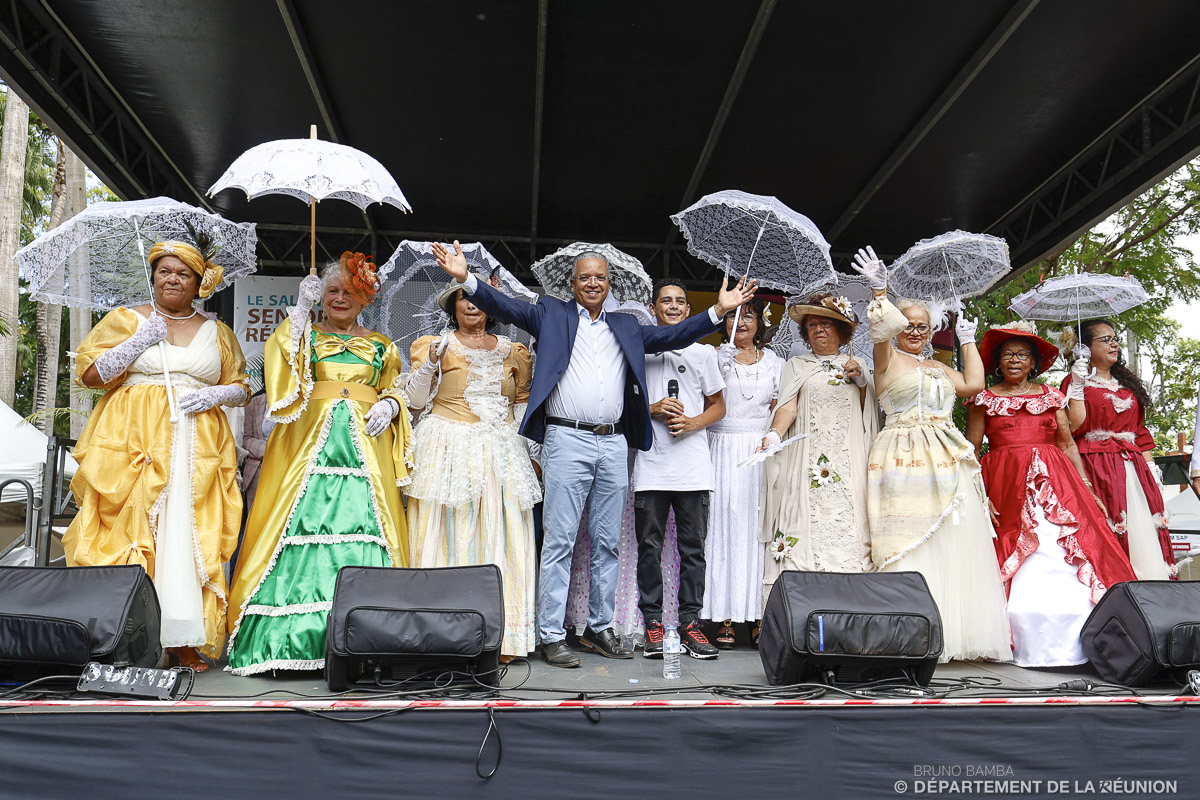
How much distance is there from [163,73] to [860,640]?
5273 mm

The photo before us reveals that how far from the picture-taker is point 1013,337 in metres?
5.07

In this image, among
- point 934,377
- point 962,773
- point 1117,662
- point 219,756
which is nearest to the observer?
point 219,756

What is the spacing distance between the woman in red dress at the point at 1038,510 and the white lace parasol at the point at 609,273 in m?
1.92

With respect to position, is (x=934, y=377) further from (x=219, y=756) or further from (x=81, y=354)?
(x=81, y=354)

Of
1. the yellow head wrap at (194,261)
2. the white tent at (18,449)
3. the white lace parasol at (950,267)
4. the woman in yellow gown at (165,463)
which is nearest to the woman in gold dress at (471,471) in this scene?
the woman in yellow gown at (165,463)

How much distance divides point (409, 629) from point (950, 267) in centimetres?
344

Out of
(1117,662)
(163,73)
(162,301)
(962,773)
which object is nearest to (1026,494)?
(1117,662)

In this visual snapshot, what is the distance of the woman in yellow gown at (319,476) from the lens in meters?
3.85

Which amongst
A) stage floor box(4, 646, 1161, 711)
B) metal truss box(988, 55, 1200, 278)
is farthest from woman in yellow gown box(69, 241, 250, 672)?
metal truss box(988, 55, 1200, 278)

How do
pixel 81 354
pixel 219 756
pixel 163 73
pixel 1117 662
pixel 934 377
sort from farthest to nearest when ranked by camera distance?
pixel 163 73 < pixel 934 377 < pixel 81 354 < pixel 1117 662 < pixel 219 756

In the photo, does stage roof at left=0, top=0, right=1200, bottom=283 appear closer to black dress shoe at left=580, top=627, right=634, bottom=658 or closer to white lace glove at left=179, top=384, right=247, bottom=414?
white lace glove at left=179, top=384, right=247, bottom=414

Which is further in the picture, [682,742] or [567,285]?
[567,285]

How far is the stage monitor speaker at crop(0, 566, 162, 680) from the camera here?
3176 mm

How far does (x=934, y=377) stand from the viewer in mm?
4730
